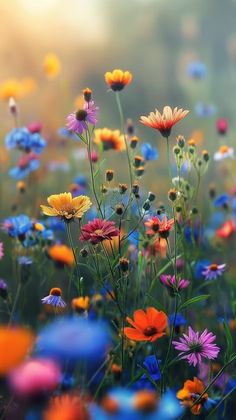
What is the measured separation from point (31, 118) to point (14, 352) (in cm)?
464

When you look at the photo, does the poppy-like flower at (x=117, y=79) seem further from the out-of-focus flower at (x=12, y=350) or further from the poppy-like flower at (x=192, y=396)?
the out-of-focus flower at (x=12, y=350)

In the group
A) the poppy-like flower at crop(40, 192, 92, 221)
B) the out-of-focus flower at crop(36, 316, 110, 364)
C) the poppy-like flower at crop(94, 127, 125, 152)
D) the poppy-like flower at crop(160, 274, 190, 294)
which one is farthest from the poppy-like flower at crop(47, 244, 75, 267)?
the out-of-focus flower at crop(36, 316, 110, 364)

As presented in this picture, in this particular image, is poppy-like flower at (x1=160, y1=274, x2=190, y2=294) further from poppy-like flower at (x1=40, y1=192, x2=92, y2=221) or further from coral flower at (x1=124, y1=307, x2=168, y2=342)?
poppy-like flower at (x1=40, y1=192, x2=92, y2=221)

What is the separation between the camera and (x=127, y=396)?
1.94 ft

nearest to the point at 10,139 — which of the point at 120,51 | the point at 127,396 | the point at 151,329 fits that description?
the point at 151,329

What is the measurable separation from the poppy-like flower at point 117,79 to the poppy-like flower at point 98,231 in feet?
1.54

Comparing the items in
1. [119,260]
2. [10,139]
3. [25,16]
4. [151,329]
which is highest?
[25,16]

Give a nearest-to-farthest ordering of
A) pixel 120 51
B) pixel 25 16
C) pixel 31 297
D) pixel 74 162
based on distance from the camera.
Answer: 1. pixel 31 297
2. pixel 74 162
3. pixel 25 16
4. pixel 120 51

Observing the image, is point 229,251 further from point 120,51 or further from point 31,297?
point 120,51

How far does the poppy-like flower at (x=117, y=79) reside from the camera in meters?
1.61

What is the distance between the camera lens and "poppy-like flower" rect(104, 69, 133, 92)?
63.2 inches

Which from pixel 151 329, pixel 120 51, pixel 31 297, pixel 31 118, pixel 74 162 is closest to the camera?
pixel 151 329

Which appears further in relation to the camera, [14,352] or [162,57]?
[162,57]

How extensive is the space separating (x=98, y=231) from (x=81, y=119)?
0.29 metres
